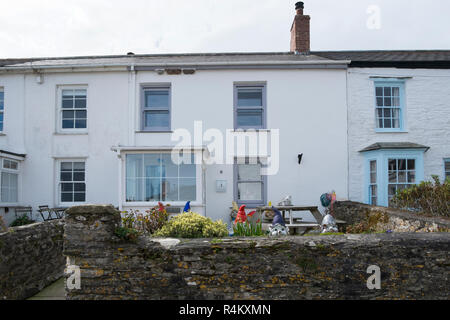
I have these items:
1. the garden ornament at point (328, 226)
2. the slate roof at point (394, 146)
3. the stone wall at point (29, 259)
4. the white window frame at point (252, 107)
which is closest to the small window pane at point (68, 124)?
the stone wall at point (29, 259)

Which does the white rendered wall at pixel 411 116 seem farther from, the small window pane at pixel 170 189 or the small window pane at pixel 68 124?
the small window pane at pixel 68 124

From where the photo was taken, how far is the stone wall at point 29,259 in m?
5.16

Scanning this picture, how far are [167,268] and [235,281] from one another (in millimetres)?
939

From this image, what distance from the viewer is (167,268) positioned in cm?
432

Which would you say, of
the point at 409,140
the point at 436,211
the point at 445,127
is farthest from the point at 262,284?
the point at 445,127

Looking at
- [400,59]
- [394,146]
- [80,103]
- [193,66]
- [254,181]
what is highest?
[400,59]

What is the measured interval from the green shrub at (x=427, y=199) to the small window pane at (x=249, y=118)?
5.08 m

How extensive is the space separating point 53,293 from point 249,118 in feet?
25.6

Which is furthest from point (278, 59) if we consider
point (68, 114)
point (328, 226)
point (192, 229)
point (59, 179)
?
point (59, 179)

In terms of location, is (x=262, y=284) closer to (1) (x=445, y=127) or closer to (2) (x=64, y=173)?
(2) (x=64, y=173)

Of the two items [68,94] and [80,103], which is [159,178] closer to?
[80,103]

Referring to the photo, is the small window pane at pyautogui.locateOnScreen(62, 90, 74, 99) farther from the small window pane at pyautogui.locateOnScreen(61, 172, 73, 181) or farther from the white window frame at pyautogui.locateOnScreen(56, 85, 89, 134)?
the small window pane at pyautogui.locateOnScreen(61, 172, 73, 181)

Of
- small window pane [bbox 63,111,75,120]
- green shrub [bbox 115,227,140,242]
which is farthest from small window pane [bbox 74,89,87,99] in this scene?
green shrub [bbox 115,227,140,242]

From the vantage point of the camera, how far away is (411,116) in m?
11.1
